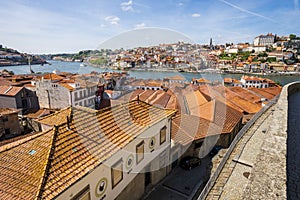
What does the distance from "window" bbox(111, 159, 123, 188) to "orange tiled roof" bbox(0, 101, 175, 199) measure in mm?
622

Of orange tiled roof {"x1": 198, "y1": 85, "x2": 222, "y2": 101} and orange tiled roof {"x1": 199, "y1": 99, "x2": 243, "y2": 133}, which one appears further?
orange tiled roof {"x1": 198, "y1": 85, "x2": 222, "y2": 101}

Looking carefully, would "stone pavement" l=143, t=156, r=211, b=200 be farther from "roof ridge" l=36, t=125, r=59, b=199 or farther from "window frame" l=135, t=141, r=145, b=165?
"roof ridge" l=36, t=125, r=59, b=199

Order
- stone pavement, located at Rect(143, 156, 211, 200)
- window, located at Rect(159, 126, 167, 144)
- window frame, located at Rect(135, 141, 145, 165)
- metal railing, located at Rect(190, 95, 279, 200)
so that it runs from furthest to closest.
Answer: window, located at Rect(159, 126, 167, 144) → stone pavement, located at Rect(143, 156, 211, 200) → window frame, located at Rect(135, 141, 145, 165) → metal railing, located at Rect(190, 95, 279, 200)

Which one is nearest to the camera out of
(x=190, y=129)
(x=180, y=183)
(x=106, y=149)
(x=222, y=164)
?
(x=106, y=149)

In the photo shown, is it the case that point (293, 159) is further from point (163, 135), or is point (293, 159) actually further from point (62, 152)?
point (62, 152)

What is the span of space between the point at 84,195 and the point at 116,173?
3.91ft

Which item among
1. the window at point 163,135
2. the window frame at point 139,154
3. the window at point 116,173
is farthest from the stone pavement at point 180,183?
the window at point 116,173

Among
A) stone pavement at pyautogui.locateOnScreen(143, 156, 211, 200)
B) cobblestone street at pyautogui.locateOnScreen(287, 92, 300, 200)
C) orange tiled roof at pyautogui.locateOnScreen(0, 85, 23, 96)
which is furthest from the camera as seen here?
orange tiled roof at pyautogui.locateOnScreen(0, 85, 23, 96)

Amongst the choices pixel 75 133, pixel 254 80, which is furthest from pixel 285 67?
pixel 75 133

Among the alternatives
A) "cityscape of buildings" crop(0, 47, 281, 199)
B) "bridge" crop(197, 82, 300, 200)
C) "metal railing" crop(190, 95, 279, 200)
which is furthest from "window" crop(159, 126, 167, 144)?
"bridge" crop(197, 82, 300, 200)

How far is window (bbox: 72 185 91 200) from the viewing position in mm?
3880

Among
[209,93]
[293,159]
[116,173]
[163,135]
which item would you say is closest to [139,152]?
[116,173]

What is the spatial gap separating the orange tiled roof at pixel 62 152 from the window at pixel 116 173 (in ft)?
2.04

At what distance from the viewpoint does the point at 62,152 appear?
3979 millimetres
